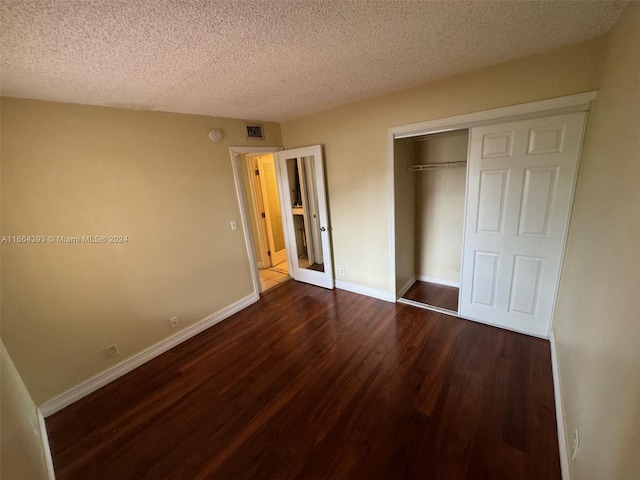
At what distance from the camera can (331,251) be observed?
139 inches

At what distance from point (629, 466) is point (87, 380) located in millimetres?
3287

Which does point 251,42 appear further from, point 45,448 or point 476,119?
point 45,448

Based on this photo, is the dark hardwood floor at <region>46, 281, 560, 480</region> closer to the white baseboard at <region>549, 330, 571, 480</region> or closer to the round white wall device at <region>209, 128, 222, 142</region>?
the white baseboard at <region>549, 330, 571, 480</region>

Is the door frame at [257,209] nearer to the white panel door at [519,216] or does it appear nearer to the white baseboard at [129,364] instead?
the white baseboard at [129,364]

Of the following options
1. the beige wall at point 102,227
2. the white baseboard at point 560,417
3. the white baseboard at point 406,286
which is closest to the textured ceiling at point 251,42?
the beige wall at point 102,227

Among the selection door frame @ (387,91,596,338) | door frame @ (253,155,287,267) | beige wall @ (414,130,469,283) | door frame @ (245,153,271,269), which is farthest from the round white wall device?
beige wall @ (414,130,469,283)

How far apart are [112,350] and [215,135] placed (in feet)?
7.68

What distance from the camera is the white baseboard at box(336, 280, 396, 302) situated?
3.19m

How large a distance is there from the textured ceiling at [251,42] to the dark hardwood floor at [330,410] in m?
2.37

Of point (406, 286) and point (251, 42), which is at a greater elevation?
point (251, 42)

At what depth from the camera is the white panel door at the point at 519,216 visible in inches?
77.1

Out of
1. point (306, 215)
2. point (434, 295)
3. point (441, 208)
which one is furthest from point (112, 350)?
point (441, 208)

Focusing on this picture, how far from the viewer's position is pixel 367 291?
3.36m

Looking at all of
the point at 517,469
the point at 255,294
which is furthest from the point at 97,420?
the point at 517,469
